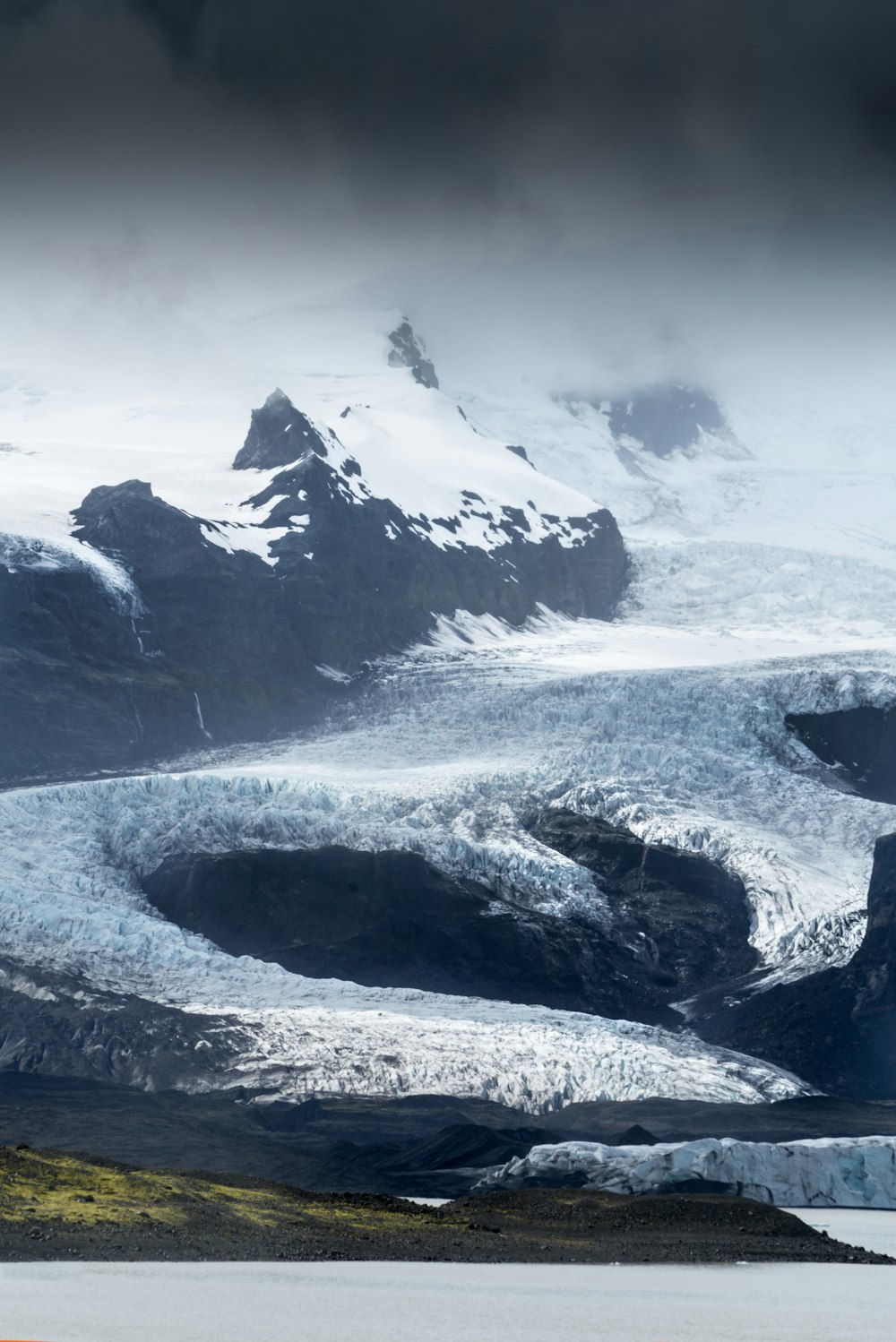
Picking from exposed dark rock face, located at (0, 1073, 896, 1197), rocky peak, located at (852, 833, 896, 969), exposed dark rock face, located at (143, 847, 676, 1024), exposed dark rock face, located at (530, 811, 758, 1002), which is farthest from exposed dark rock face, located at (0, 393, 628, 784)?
rocky peak, located at (852, 833, 896, 969)

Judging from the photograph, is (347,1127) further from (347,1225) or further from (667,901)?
(667,901)

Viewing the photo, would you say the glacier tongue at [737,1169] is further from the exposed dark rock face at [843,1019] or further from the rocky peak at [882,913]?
the rocky peak at [882,913]

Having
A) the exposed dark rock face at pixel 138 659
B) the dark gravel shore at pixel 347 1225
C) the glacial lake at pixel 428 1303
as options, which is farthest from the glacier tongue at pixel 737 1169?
the exposed dark rock face at pixel 138 659

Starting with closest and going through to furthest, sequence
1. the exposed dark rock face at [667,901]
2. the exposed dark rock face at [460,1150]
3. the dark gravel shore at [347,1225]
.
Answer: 1. the dark gravel shore at [347,1225]
2. the exposed dark rock face at [460,1150]
3. the exposed dark rock face at [667,901]

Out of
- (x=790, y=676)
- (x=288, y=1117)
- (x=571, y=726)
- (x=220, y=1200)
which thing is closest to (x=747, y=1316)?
(x=220, y=1200)

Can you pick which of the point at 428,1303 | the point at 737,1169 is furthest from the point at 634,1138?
the point at 428,1303

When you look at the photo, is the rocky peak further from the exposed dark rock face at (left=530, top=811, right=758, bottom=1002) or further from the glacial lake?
the glacial lake
